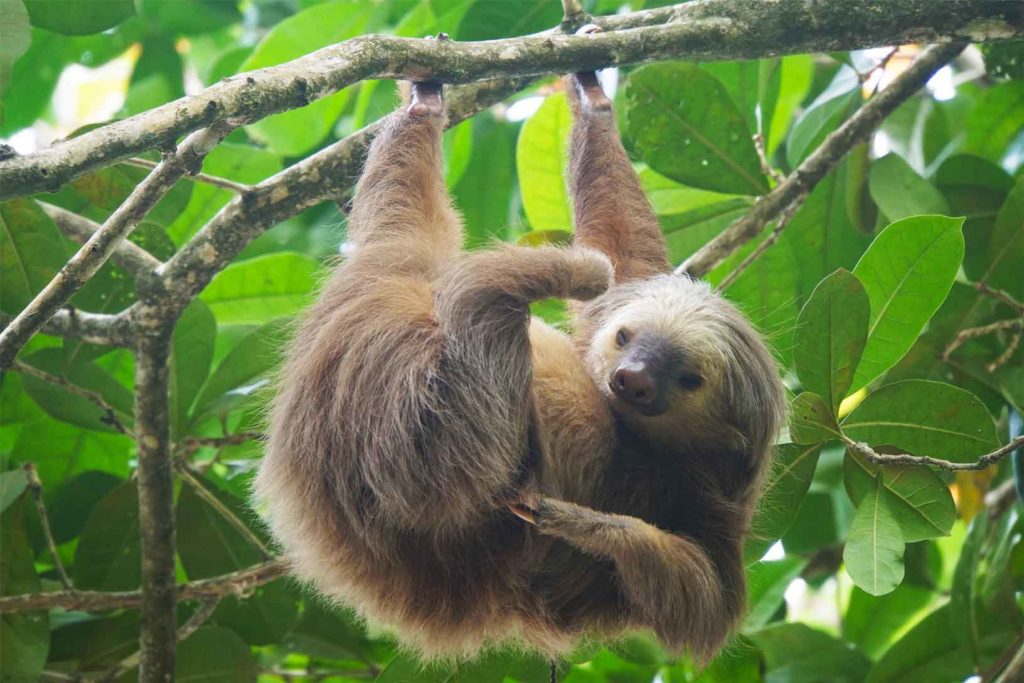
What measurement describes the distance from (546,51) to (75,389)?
2804 mm

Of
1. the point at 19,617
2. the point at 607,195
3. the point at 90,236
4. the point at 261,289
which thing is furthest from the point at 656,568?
the point at 90,236

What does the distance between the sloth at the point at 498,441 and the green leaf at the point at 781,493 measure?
0.14m

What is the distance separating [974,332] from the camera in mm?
5359

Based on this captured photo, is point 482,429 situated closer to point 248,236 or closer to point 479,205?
point 248,236

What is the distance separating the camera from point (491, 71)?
4.22 meters

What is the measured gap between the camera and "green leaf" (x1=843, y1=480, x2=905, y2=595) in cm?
396

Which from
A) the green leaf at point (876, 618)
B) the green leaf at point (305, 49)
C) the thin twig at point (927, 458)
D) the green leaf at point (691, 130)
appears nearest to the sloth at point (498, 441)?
the thin twig at point (927, 458)

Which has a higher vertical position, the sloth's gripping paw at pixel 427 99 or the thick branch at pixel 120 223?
the sloth's gripping paw at pixel 427 99

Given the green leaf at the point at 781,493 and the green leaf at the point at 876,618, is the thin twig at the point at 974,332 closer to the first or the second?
the green leaf at the point at 781,493

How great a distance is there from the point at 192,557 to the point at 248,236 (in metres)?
1.87

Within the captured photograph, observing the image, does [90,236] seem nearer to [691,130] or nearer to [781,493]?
[691,130]

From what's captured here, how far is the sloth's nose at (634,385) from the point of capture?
173 inches

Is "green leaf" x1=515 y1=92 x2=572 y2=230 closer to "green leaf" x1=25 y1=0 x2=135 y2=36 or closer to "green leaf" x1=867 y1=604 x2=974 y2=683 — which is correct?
"green leaf" x1=25 y1=0 x2=135 y2=36

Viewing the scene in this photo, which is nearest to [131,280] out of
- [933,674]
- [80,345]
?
[80,345]
